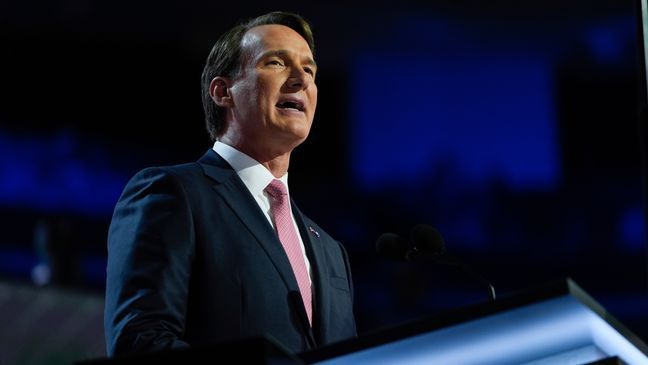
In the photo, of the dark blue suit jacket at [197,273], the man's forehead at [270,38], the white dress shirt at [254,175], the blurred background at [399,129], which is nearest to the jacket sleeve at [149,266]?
the dark blue suit jacket at [197,273]

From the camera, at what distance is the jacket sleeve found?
5.25 ft

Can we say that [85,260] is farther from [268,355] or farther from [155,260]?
[268,355]

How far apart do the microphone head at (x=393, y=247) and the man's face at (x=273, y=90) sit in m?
0.32

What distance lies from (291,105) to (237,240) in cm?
45

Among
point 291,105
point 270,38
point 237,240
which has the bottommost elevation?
point 237,240

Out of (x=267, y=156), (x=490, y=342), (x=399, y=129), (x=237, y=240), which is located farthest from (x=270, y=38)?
(x=399, y=129)

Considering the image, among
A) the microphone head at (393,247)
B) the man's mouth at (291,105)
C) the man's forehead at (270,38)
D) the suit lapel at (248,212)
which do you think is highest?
the man's forehead at (270,38)

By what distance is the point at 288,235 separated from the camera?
2.00m

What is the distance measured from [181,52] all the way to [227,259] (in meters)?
6.36

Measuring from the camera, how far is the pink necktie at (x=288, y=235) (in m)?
1.93

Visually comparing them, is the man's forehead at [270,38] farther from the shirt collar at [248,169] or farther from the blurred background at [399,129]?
the blurred background at [399,129]

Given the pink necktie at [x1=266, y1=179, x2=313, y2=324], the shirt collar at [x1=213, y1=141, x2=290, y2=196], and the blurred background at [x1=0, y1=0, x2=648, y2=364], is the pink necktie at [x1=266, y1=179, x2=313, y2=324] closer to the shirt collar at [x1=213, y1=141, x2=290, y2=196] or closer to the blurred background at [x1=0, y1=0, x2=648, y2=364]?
the shirt collar at [x1=213, y1=141, x2=290, y2=196]

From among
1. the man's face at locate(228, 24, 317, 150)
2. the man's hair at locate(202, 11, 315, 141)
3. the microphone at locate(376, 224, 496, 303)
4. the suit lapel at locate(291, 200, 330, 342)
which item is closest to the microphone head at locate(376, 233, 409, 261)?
the microphone at locate(376, 224, 496, 303)

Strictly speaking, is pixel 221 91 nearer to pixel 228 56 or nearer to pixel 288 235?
pixel 228 56
